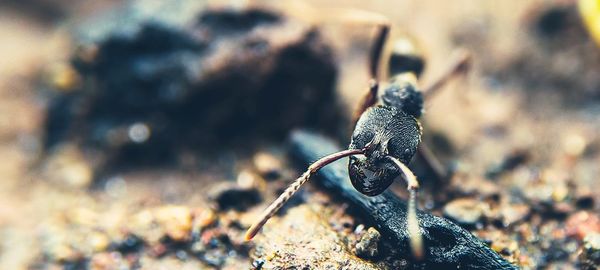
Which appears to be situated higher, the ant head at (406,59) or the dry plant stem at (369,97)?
the ant head at (406,59)

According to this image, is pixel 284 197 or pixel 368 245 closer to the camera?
pixel 284 197

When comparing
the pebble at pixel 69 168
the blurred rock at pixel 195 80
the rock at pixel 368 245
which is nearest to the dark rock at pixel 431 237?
the rock at pixel 368 245

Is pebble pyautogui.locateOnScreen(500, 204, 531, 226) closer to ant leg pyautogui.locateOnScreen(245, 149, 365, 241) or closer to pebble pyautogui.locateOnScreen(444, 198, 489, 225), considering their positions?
pebble pyautogui.locateOnScreen(444, 198, 489, 225)

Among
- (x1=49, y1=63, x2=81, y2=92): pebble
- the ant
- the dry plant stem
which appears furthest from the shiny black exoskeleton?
(x1=49, y1=63, x2=81, y2=92): pebble

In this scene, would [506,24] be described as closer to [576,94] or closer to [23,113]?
[576,94]

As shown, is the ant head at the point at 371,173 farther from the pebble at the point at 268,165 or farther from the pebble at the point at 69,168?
the pebble at the point at 69,168

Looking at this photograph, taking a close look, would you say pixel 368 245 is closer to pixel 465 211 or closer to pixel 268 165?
pixel 465 211

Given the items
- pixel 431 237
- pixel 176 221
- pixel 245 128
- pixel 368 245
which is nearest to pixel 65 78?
pixel 245 128
